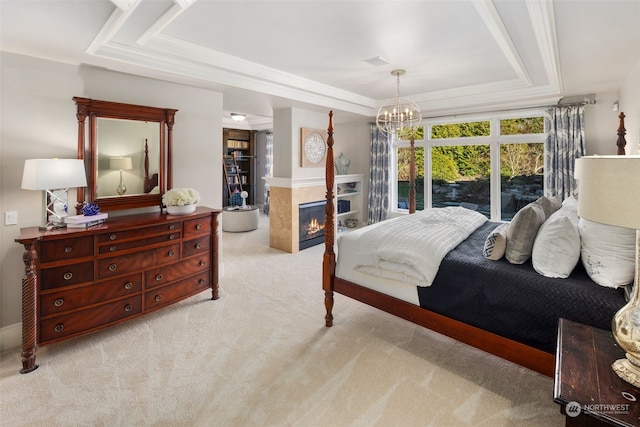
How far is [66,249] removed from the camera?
7.93 ft


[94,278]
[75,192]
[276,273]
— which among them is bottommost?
[276,273]

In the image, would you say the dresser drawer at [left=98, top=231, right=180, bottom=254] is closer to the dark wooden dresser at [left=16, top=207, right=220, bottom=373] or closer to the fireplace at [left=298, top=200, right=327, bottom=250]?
the dark wooden dresser at [left=16, top=207, right=220, bottom=373]

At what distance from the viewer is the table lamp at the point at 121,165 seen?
3.10 metres

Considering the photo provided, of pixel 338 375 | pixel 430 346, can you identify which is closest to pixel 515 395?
pixel 430 346

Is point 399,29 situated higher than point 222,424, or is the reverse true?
point 399,29

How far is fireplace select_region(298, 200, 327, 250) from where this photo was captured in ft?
17.9

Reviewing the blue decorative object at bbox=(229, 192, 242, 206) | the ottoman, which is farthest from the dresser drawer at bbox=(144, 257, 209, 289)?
the blue decorative object at bbox=(229, 192, 242, 206)

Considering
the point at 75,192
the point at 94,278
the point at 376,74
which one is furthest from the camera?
the point at 376,74

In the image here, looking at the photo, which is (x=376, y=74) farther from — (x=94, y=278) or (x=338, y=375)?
(x=94, y=278)

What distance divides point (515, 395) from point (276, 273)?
2941 millimetres

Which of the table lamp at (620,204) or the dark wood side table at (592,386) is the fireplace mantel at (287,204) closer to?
the dark wood side table at (592,386)

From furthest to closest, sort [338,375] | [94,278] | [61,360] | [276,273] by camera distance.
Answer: [276,273]
[94,278]
[61,360]
[338,375]

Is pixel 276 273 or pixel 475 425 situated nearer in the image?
pixel 475 425

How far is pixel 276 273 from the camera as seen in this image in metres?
4.31
